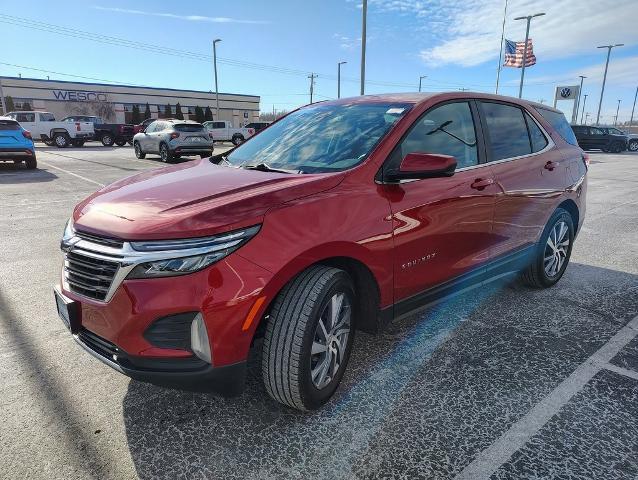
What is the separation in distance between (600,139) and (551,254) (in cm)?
3151

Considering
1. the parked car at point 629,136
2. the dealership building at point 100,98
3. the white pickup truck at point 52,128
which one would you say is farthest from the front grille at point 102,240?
the dealership building at point 100,98

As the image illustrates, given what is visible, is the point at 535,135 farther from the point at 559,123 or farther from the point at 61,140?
the point at 61,140

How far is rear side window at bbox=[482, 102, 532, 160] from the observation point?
3436 millimetres

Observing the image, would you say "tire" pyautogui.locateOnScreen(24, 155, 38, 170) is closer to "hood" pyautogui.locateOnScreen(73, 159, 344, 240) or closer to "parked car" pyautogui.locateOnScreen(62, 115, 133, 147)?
"hood" pyautogui.locateOnScreen(73, 159, 344, 240)

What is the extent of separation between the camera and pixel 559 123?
14.4ft

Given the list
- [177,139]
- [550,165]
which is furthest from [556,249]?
[177,139]

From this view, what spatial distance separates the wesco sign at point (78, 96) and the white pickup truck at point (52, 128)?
94.3 feet

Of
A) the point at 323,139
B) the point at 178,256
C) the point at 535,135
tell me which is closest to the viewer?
the point at 178,256

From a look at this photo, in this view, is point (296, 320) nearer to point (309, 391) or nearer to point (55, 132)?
point (309, 391)

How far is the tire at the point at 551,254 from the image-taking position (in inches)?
158

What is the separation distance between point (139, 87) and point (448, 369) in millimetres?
61169

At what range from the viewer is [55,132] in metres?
26.0

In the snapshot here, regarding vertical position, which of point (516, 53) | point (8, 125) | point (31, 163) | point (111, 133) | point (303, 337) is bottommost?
point (31, 163)

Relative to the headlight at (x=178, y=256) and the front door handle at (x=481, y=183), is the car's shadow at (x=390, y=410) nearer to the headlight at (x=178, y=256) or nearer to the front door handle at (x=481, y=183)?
the headlight at (x=178, y=256)
